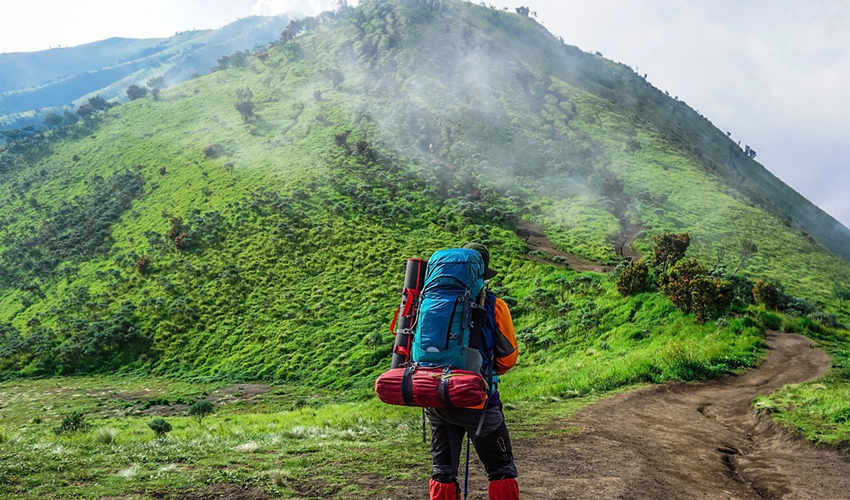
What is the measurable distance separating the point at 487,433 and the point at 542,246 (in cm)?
4685

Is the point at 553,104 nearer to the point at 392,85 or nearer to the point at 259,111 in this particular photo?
the point at 392,85

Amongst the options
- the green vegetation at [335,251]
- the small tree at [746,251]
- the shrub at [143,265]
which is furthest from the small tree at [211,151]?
the small tree at [746,251]

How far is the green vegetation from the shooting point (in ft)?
38.4

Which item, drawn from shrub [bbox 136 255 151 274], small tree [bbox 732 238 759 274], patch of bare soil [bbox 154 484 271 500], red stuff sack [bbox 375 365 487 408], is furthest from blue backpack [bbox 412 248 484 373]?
small tree [bbox 732 238 759 274]

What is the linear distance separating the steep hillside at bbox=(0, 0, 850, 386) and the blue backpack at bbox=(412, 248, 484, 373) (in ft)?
33.4

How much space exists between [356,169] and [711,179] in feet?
202

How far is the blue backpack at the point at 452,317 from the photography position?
13.9 ft

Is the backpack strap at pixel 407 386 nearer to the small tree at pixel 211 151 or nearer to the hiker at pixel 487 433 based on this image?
the hiker at pixel 487 433

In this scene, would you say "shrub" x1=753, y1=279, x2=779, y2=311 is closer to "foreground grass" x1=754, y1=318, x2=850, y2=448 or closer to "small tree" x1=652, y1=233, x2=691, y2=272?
"small tree" x1=652, y1=233, x2=691, y2=272

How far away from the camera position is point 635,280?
21531 millimetres

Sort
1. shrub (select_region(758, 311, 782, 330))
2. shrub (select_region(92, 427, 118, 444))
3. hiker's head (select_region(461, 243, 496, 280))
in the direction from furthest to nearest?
1. shrub (select_region(758, 311, 782, 330))
2. shrub (select_region(92, 427, 118, 444))
3. hiker's head (select_region(461, 243, 496, 280))

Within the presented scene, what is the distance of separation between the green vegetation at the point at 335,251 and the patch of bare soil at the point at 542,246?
1388 mm

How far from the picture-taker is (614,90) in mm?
112438

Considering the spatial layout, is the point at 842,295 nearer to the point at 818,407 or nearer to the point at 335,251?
the point at 818,407
